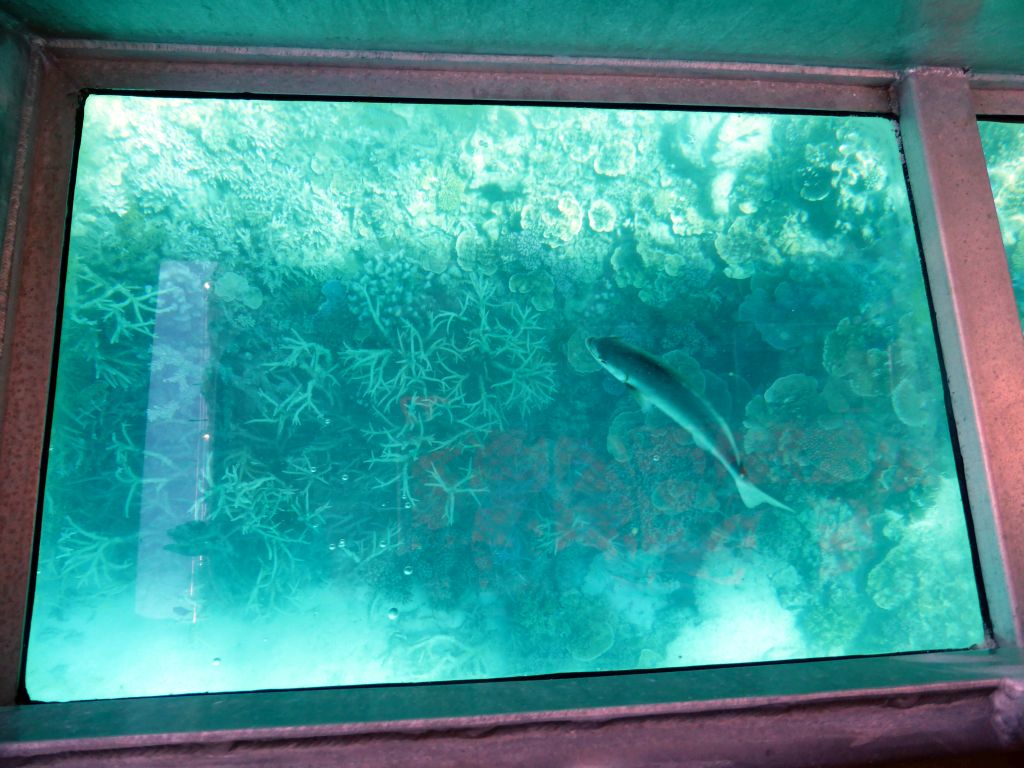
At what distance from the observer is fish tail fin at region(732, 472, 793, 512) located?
2281 mm

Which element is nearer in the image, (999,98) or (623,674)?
(623,674)

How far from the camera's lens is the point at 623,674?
169cm

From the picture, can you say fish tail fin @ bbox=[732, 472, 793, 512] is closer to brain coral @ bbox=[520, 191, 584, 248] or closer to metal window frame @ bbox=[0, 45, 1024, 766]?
metal window frame @ bbox=[0, 45, 1024, 766]

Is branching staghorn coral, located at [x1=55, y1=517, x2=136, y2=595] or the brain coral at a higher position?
the brain coral

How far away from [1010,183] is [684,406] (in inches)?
62.2

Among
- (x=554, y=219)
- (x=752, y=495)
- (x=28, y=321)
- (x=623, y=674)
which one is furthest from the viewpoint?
(x=554, y=219)

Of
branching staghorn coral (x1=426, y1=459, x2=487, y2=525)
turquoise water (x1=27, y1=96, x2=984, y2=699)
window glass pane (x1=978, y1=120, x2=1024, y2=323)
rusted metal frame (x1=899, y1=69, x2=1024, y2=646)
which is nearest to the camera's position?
→ rusted metal frame (x1=899, y1=69, x2=1024, y2=646)

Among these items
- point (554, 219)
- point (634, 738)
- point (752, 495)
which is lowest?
point (634, 738)

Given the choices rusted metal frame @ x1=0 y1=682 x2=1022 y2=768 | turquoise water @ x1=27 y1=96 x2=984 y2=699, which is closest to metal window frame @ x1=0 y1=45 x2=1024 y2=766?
rusted metal frame @ x1=0 y1=682 x2=1022 y2=768

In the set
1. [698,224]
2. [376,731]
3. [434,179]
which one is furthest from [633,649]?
[434,179]

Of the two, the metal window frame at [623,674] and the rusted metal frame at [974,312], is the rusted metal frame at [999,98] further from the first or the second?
the rusted metal frame at [974,312]

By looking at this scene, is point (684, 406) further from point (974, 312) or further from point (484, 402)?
point (974, 312)

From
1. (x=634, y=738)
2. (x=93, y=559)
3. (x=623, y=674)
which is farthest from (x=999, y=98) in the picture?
(x=93, y=559)

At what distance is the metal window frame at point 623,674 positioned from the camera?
4.43 ft
